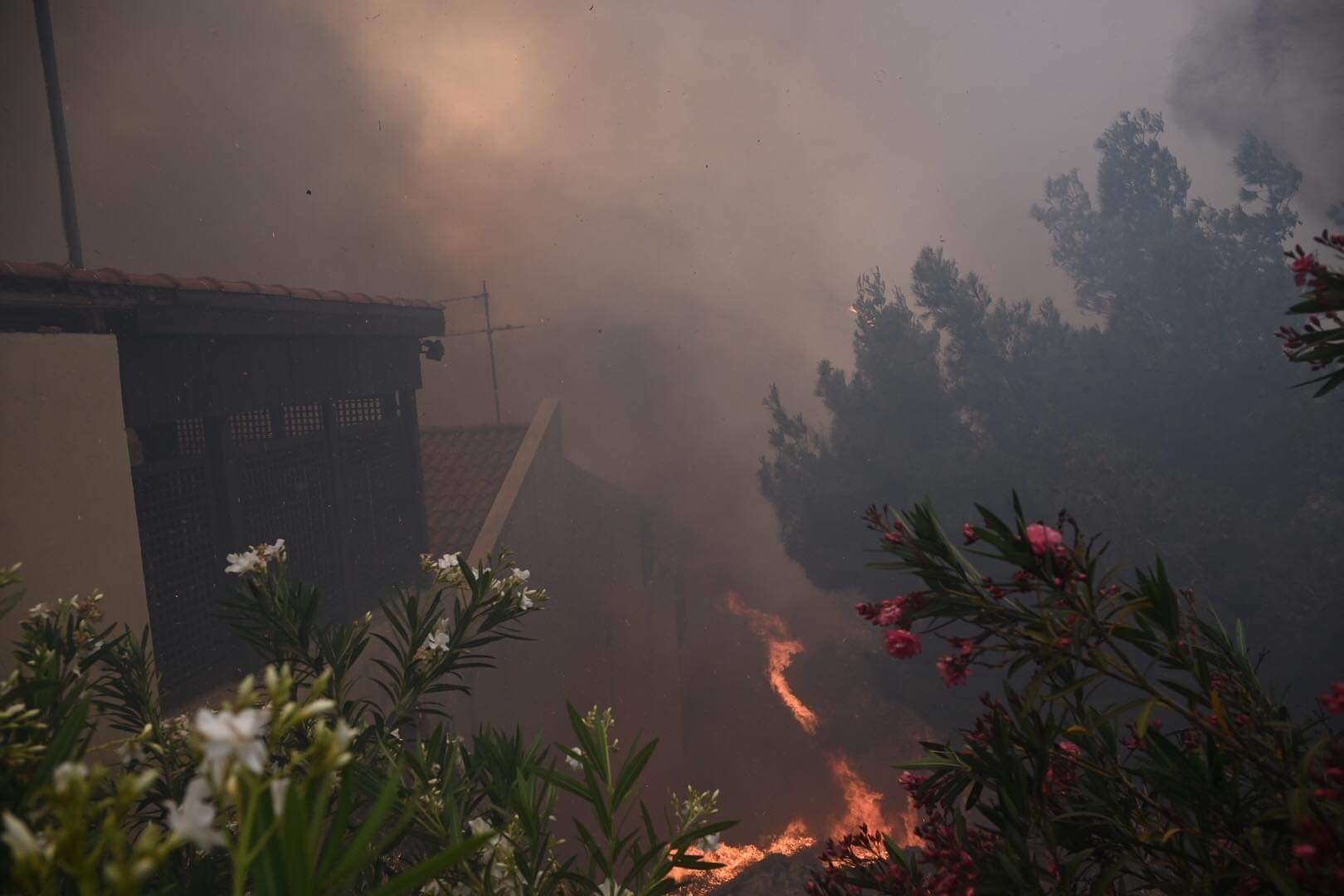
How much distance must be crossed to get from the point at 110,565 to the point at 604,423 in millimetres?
21185

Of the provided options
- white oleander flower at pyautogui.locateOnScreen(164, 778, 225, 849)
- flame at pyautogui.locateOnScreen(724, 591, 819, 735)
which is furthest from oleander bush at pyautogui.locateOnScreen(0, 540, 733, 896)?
flame at pyautogui.locateOnScreen(724, 591, 819, 735)

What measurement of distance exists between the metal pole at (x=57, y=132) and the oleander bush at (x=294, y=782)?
4694mm

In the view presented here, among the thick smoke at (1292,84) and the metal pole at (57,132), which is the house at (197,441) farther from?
the thick smoke at (1292,84)

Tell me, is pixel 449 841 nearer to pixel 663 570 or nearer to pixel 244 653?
pixel 244 653

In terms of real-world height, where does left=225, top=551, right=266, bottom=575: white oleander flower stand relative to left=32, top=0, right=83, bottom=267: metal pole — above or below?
below

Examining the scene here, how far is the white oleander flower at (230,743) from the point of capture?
0.64 metres

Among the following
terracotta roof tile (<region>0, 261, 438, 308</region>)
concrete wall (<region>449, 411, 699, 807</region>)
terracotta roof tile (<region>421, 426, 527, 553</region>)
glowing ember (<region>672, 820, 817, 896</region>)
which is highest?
terracotta roof tile (<region>0, 261, 438, 308</region>)

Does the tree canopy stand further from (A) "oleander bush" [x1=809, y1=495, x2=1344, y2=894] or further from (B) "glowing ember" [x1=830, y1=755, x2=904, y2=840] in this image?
(A) "oleander bush" [x1=809, y1=495, x2=1344, y2=894]

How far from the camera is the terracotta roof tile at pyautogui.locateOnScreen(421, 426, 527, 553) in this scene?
9078 millimetres

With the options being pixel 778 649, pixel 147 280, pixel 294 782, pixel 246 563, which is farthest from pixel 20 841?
pixel 778 649

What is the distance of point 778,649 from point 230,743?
622 inches

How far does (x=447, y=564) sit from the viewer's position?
7.86 ft

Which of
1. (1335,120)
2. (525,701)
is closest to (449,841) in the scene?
(525,701)

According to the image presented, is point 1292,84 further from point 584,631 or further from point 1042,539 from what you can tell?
point 1042,539
